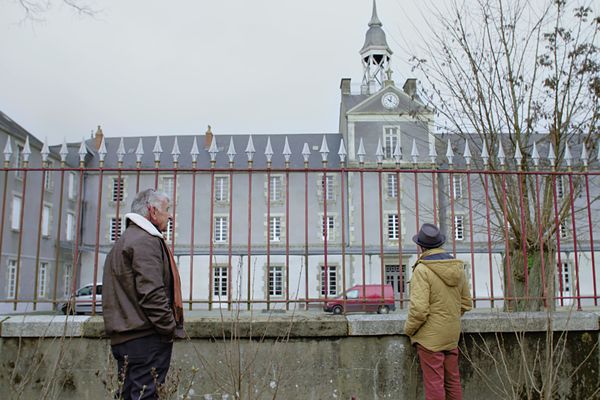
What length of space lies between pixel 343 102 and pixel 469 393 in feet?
98.7

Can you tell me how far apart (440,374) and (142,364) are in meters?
2.00

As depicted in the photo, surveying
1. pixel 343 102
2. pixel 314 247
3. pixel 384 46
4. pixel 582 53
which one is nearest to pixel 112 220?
pixel 314 247

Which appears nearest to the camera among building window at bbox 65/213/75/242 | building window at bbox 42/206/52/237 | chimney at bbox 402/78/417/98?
chimney at bbox 402/78/417/98

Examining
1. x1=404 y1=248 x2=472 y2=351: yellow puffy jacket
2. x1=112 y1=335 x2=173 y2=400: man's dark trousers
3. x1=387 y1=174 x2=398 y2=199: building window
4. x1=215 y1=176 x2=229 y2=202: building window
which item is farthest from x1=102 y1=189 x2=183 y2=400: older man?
x1=215 y1=176 x2=229 y2=202: building window

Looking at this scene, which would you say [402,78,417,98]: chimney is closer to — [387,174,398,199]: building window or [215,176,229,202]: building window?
[387,174,398,199]: building window

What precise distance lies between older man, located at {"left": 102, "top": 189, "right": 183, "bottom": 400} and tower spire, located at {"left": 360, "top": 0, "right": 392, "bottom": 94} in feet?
106

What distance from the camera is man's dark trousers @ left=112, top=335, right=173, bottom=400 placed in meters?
2.96

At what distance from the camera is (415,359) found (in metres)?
4.04

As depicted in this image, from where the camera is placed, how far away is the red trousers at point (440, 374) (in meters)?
3.59

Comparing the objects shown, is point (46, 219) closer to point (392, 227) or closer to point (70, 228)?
point (70, 228)

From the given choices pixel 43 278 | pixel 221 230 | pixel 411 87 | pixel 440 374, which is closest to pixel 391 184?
pixel 411 87

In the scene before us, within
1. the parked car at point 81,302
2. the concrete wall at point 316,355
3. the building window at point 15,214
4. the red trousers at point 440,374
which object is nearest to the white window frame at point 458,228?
the concrete wall at point 316,355

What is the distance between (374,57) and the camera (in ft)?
118

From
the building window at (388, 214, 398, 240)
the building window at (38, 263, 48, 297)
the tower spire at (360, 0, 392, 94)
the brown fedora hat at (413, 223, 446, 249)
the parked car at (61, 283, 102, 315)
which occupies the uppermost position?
the tower spire at (360, 0, 392, 94)
